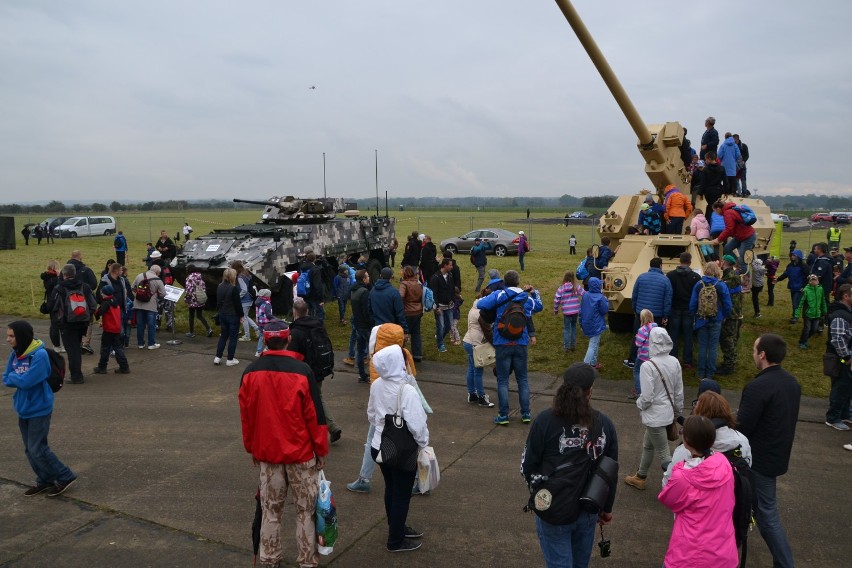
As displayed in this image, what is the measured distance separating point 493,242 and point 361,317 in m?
18.7

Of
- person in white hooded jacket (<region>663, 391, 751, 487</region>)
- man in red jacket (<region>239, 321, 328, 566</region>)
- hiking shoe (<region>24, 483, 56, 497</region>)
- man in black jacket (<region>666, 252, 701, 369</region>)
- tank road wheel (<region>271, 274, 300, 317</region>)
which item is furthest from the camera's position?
tank road wheel (<region>271, 274, 300, 317</region>)

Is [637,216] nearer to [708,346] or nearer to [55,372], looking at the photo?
[708,346]

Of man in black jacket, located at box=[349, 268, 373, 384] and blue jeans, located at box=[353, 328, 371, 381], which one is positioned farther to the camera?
blue jeans, located at box=[353, 328, 371, 381]

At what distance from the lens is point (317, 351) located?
20.6 ft

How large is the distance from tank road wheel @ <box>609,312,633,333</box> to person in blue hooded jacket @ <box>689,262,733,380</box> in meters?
2.36

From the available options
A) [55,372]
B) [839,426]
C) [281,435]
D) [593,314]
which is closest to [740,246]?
[593,314]

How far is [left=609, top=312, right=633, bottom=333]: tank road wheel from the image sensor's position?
37.4ft

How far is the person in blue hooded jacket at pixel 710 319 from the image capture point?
28.5 feet

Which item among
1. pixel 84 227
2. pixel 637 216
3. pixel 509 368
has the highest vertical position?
pixel 637 216

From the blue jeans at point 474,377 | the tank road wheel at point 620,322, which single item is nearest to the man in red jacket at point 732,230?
the tank road wheel at point 620,322

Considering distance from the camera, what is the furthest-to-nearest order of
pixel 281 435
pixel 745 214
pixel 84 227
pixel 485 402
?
pixel 84 227
pixel 745 214
pixel 485 402
pixel 281 435

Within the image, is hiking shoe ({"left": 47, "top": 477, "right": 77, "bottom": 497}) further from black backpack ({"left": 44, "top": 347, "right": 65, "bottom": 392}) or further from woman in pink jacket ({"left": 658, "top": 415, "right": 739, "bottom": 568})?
woman in pink jacket ({"left": 658, "top": 415, "right": 739, "bottom": 568})

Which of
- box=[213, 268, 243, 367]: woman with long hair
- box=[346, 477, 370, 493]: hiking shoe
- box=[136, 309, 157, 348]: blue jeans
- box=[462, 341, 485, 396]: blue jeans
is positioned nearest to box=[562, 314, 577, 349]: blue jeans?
box=[462, 341, 485, 396]: blue jeans

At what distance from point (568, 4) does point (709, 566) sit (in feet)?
25.3
